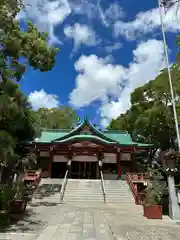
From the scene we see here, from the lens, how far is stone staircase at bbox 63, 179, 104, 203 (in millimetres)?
17172

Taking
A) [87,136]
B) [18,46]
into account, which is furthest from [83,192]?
[18,46]

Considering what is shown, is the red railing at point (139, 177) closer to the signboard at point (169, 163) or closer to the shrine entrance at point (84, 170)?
the shrine entrance at point (84, 170)

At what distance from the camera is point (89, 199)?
680 inches

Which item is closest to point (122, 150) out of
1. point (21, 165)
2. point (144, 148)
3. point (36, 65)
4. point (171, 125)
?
point (144, 148)

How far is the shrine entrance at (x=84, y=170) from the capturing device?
25734 mm

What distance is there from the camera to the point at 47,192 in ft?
60.4

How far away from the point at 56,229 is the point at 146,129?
69.0ft

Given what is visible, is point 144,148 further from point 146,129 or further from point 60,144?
point 60,144

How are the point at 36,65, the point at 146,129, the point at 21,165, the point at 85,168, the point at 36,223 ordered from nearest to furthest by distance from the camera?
the point at 36,223, the point at 36,65, the point at 21,165, the point at 85,168, the point at 146,129

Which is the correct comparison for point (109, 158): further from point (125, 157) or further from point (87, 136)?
point (87, 136)

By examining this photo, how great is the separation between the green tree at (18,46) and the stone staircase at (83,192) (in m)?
9.94

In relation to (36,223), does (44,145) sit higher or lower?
higher

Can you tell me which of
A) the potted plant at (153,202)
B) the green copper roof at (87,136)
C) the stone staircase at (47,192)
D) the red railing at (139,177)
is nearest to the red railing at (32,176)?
the stone staircase at (47,192)

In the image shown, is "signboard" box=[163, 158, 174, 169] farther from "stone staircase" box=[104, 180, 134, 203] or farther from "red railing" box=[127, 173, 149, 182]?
"red railing" box=[127, 173, 149, 182]
